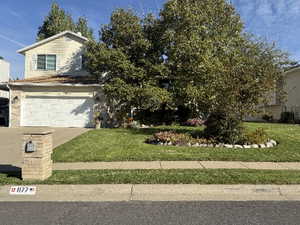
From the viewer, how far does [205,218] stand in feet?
12.2

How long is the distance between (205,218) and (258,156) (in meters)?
5.00

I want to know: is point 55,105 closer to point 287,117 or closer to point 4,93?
point 4,93

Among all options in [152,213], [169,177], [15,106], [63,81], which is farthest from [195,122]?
[152,213]

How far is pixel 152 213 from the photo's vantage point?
154 inches

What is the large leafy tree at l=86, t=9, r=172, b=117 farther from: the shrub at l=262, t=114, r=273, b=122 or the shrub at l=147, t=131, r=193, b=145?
the shrub at l=262, t=114, r=273, b=122

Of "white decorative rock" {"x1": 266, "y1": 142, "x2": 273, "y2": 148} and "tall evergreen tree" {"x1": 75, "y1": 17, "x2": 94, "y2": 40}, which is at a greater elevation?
"tall evergreen tree" {"x1": 75, "y1": 17, "x2": 94, "y2": 40}

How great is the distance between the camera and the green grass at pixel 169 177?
17.0 feet

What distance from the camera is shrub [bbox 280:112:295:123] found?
2332 cm

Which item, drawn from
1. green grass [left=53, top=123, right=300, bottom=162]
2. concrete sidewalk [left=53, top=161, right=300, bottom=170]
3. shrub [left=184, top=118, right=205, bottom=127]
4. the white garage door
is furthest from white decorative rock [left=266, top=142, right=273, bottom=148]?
the white garage door

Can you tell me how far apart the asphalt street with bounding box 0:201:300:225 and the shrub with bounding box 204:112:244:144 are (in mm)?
5530

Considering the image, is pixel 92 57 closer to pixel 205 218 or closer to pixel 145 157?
pixel 145 157

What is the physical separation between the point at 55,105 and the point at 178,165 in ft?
42.9

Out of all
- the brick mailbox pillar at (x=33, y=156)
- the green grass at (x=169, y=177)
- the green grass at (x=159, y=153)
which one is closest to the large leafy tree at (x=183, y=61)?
the green grass at (x=159, y=153)

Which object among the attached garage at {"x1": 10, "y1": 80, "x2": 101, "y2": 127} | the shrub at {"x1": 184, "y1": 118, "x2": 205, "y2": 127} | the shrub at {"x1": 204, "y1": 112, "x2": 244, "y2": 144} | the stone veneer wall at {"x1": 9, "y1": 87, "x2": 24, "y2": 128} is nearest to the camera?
the shrub at {"x1": 204, "y1": 112, "x2": 244, "y2": 144}
